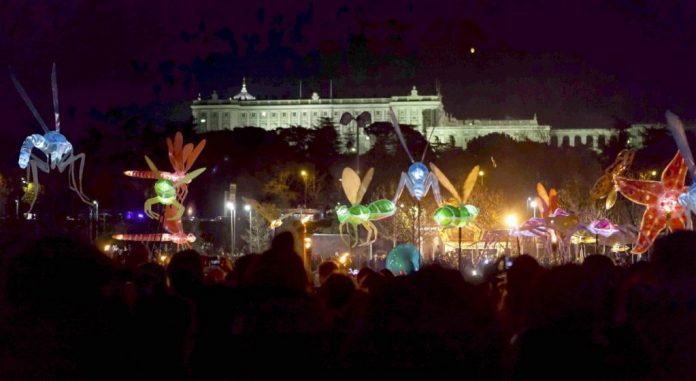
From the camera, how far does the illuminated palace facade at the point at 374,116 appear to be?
14125cm

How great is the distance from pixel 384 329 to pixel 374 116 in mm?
145784

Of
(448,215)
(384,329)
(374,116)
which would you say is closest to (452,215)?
(448,215)

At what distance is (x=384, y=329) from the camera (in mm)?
4141

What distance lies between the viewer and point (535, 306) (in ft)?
13.8

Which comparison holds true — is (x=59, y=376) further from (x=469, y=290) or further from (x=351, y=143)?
(x=351, y=143)

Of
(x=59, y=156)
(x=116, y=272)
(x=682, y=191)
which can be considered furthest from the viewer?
(x=59, y=156)

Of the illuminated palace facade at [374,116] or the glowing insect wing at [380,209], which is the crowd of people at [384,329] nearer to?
the glowing insect wing at [380,209]

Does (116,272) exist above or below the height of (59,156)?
below

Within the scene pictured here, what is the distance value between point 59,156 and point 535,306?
2067 cm

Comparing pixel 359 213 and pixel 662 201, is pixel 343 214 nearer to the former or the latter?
pixel 359 213

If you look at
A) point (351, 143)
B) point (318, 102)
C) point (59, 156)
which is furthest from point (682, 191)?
point (318, 102)

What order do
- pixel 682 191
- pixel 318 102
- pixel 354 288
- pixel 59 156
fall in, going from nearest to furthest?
pixel 354 288 < pixel 682 191 < pixel 59 156 < pixel 318 102

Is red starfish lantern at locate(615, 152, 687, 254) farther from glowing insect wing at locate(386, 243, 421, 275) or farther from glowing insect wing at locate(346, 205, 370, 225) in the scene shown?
glowing insect wing at locate(346, 205, 370, 225)

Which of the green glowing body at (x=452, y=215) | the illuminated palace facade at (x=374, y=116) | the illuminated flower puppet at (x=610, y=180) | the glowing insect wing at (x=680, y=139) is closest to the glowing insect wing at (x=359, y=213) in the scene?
the green glowing body at (x=452, y=215)
